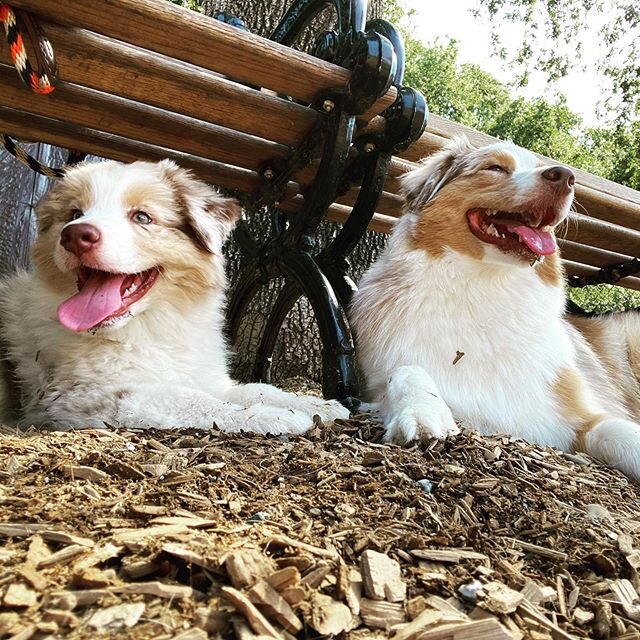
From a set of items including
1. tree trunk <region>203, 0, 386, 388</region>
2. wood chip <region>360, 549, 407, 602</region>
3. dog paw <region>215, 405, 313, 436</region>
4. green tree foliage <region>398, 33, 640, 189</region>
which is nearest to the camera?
wood chip <region>360, 549, 407, 602</region>

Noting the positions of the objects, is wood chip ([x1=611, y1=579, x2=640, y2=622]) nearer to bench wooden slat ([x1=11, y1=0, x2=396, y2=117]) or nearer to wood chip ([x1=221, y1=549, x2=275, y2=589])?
wood chip ([x1=221, y1=549, x2=275, y2=589])

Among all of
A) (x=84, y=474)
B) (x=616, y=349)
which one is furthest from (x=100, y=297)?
(x=616, y=349)

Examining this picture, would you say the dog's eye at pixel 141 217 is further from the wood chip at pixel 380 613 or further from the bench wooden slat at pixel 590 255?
the bench wooden slat at pixel 590 255

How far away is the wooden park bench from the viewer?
2158 millimetres

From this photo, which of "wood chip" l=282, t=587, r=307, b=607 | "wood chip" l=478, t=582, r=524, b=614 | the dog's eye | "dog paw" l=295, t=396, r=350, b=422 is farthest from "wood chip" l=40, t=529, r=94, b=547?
the dog's eye

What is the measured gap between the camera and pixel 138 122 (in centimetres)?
275

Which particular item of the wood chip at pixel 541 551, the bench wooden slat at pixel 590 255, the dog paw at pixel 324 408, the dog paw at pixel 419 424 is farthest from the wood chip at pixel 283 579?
the bench wooden slat at pixel 590 255

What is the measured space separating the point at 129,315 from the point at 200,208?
654 mm

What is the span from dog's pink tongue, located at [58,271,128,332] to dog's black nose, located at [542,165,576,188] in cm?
204

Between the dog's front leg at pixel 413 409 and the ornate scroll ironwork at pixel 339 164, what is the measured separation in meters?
0.33

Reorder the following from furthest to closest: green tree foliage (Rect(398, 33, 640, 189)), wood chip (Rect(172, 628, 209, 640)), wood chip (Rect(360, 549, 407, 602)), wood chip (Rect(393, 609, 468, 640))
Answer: green tree foliage (Rect(398, 33, 640, 189)) → wood chip (Rect(360, 549, 407, 602)) → wood chip (Rect(393, 609, 468, 640)) → wood chip (Rect(172, 628, 209, 640))

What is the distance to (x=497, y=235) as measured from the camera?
302cm

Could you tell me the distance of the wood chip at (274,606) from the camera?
3.32ft

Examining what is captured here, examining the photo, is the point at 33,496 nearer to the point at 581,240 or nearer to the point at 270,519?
the point at 270,519
